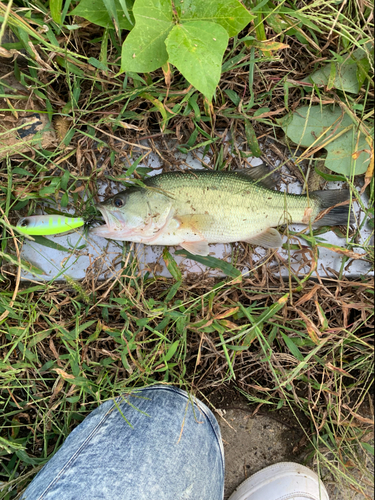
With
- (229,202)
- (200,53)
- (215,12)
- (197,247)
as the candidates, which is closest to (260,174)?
(229,202)

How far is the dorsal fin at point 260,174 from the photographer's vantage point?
2389mm

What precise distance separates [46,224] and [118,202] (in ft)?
1.73

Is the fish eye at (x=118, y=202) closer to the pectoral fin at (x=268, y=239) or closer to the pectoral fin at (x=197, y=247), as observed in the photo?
the pectoral fin at (x=197, y=247)

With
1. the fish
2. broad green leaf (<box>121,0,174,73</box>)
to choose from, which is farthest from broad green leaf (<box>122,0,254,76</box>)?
the fish

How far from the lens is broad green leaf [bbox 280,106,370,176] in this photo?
248 cm

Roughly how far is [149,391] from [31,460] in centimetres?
96

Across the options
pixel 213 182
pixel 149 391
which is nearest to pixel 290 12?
pixel 213 182

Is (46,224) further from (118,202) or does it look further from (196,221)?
(196,221)

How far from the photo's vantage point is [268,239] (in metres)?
2.40

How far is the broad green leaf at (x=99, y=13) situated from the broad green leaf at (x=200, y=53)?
41 cm

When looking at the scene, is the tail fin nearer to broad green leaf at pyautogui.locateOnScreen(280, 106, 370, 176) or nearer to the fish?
the fish

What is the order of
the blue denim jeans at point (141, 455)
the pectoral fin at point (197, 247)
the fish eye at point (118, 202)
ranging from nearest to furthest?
the blue denim jeans at point (141, 455) → the fish eye at point (118, 202) → the pectoral fin at point (197, 247)

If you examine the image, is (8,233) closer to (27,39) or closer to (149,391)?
(27,39)

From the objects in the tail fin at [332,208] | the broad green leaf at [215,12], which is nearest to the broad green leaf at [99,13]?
the broad green leaf at [215,12]
